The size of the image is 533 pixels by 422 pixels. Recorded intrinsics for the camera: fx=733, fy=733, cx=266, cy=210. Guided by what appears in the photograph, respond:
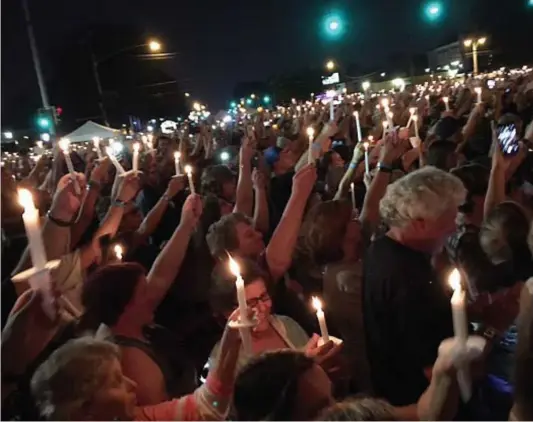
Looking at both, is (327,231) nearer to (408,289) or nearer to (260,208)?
(408,289)

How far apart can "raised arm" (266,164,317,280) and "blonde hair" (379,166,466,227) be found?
2.02 ft

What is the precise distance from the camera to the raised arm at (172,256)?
12.0 ft

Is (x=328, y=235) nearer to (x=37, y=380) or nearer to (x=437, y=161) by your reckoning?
(x=37, y=380)

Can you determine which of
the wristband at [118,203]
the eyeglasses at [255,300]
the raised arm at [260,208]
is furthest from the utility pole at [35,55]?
the eyeglasses at [255,300]

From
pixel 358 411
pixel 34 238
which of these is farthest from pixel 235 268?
pixel 358 411

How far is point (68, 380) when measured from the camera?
2.26 metres

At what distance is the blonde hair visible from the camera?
3.16 metres

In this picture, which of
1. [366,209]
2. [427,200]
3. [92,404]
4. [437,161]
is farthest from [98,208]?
[92,404]

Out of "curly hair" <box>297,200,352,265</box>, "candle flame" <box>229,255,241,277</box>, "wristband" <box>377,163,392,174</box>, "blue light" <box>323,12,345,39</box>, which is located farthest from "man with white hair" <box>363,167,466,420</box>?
"blue light" <box>323,12,345,39</box>

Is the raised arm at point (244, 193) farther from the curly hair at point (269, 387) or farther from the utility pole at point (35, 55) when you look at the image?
the utility pole at point (35, 55)

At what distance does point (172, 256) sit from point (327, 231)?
2.72ft

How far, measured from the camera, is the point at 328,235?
3709 millimetres

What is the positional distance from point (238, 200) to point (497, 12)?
1995 inches

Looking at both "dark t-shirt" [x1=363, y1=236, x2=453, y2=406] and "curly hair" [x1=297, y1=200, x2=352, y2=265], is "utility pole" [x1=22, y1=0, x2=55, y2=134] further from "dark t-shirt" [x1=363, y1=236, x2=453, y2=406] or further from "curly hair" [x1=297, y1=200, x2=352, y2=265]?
"dark t-shirt" [x1=363, y1=236, x2=453, y2=406]
